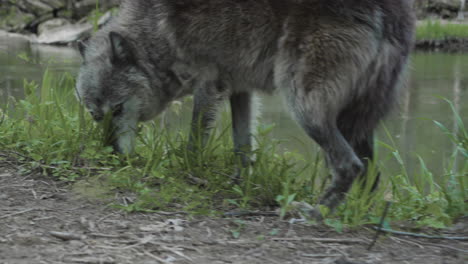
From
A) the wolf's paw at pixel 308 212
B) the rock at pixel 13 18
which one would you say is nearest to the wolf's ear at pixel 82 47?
the wolf's paw at pixel 308 212

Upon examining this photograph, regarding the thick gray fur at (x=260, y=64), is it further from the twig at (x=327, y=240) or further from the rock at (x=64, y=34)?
the rock at (x=64, y=34)

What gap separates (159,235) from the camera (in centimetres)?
251

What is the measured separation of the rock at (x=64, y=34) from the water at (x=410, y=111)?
865 centimetres

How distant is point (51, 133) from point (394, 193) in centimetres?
240

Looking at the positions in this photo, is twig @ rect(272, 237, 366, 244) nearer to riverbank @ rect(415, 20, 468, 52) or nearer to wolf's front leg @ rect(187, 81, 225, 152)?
wolf's front leg @ rect(187, 81, 225, 152)

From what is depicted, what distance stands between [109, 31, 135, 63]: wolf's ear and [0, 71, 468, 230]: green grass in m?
0.51

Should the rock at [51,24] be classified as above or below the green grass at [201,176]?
above

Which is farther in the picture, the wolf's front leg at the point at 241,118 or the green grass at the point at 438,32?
the green grass at the point at 438,32

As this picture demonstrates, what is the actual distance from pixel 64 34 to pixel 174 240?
18619 mm

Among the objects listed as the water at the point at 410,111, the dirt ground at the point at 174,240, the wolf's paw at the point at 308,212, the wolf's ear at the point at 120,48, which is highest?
the wolf's ear at the point at 120,48

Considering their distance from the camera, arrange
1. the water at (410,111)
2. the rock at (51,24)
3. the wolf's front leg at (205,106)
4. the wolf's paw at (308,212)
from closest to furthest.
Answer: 1. the wolf's paw at (308,212)
2. the wolf's front leg at (205,106)
3. the water at (410,111)
4. the rock at (51,24)

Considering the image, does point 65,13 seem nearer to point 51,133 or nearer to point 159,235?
point 51,133

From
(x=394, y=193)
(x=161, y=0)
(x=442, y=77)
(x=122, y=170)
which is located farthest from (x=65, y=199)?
(x=442, y=77)

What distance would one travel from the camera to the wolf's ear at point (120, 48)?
368 centimetres
